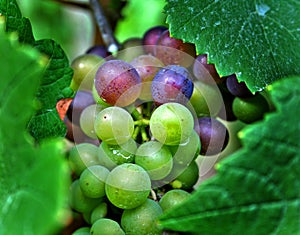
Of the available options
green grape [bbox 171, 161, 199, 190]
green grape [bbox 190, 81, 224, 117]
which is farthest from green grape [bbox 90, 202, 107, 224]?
green grape [bbox 190, 81, 224, 117]

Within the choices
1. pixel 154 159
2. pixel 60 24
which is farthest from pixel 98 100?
pixel 60 24

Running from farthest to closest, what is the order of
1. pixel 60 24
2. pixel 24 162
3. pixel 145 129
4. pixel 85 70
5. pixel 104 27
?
1. pixel 60 24
2. pixel 104 27
3. pixel 85 70
4. pixel 145 129
5. pixel 24 162

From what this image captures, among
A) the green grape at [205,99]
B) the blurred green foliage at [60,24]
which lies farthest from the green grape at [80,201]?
the blurred green foliage at [60,24]

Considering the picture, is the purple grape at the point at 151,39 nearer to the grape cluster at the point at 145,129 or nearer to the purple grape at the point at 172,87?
the grape cluster at the point at 145,129

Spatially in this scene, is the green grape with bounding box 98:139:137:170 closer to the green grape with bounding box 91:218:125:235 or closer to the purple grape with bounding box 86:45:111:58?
the green grape with bounding box 91:218:125:235

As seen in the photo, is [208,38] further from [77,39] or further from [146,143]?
[77,39]

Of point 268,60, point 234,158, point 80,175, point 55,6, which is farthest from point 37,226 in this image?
point 55,6

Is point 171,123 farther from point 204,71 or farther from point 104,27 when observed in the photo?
point 104,27
